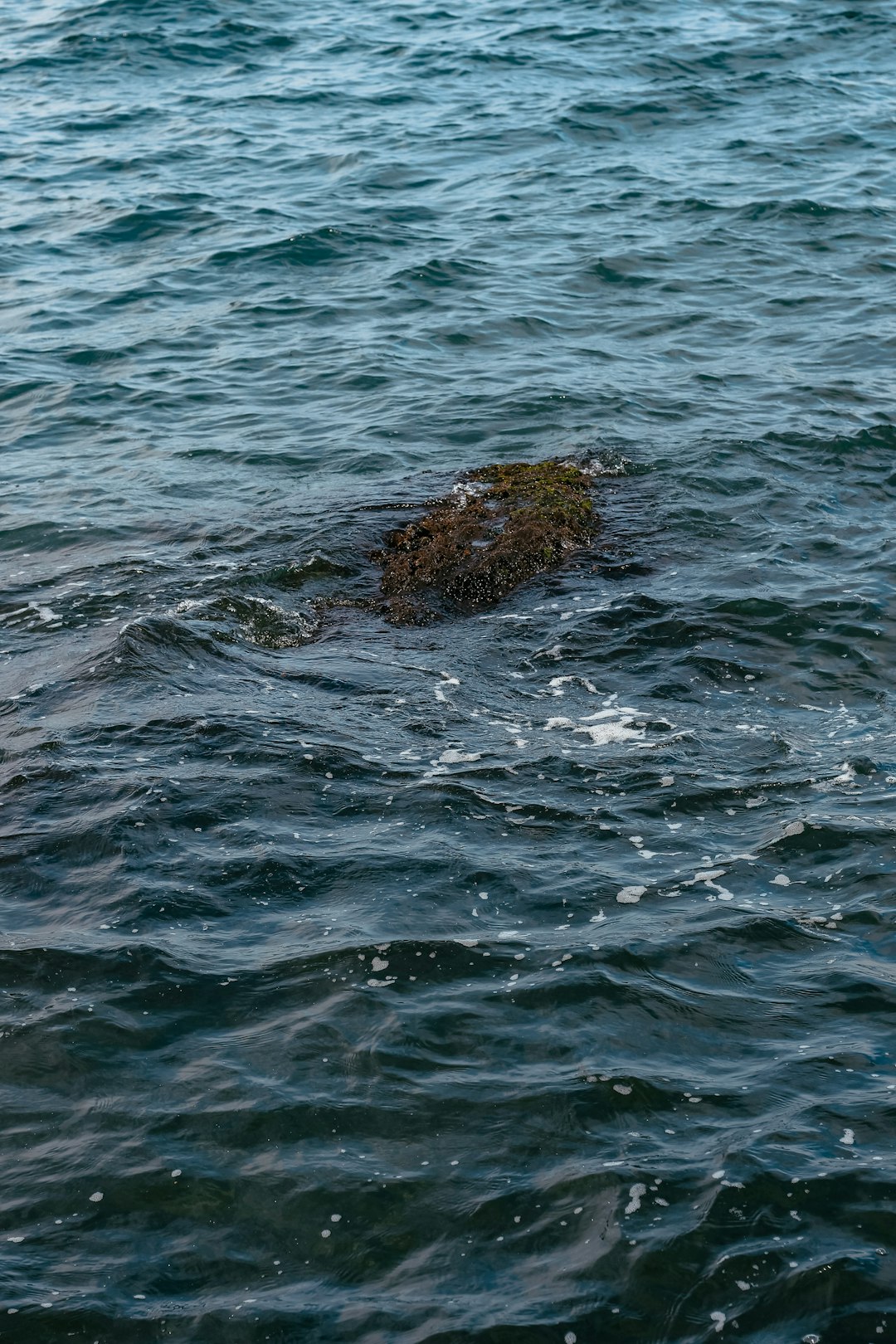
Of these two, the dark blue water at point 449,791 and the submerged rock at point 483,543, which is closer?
the dark blue water at point 449,791

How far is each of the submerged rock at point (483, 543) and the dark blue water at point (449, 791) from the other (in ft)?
0.85

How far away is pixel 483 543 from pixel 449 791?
3.43 m

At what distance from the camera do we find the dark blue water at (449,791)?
5.18m

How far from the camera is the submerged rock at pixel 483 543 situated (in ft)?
33.2

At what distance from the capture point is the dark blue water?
518 cm

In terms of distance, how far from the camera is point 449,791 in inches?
302

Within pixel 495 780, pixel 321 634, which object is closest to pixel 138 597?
pixel 321 634

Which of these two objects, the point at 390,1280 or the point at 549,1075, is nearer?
the point at 390,1280

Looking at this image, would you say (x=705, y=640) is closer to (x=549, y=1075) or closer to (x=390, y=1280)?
(x=549, y=1075)

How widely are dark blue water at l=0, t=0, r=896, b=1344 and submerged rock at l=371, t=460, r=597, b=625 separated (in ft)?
0.85

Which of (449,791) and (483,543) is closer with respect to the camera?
(449,791)

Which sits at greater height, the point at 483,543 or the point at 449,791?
the point at 483,543

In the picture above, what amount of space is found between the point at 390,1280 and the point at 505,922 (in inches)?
82.0

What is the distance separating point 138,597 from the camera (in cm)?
1013
